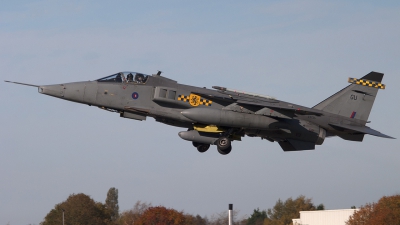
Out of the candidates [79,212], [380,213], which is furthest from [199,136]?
[79,212]

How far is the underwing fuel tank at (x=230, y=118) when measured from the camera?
19.9 m

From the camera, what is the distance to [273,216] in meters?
58.4

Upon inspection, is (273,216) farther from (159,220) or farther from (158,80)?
(158,80)

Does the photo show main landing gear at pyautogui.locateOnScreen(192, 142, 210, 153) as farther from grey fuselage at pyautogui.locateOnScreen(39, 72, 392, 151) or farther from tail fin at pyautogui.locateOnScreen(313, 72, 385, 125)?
tail fin at pyautogui.locateOnScreen(313, 72, 385, 125)

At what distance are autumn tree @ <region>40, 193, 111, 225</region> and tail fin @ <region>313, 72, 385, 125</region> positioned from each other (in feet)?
75.0

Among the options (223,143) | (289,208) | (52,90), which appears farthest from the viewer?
(289,208)

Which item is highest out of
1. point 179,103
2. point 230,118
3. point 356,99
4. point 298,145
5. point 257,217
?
point 356,99

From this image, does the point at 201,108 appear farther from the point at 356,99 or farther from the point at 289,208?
the point at 289,208

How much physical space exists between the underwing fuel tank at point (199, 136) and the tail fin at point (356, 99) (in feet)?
14.0

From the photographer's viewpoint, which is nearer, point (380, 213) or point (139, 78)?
point (139, 78)

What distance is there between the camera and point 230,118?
20.3 meters

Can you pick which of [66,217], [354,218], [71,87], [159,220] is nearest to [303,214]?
[354,218]

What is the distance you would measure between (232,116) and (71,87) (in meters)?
5.39

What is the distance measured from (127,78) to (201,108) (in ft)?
9.23
